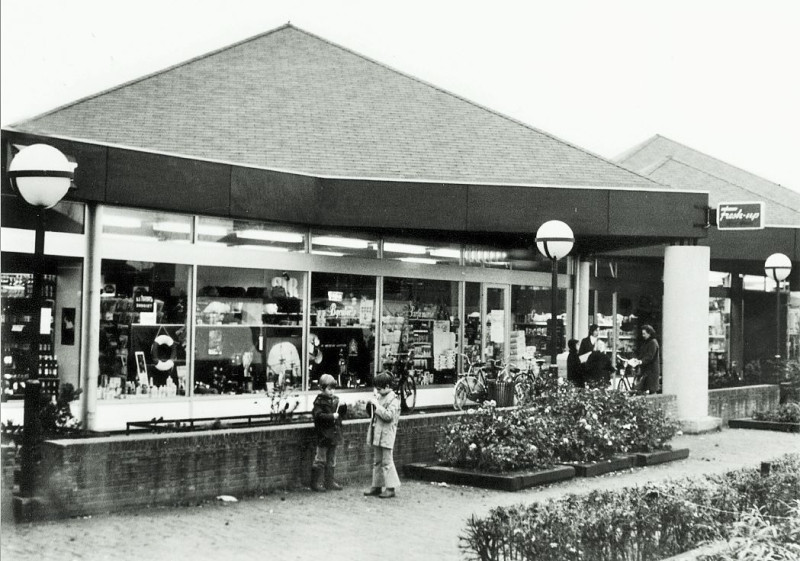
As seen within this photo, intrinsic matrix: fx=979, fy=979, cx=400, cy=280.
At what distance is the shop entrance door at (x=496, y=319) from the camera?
22.5 m

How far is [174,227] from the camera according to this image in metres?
16.5

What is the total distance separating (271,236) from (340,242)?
1.81 meters

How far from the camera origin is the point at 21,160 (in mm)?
9562

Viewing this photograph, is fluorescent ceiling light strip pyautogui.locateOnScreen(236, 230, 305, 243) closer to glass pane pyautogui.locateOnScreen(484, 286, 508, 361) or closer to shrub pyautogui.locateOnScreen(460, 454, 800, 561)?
glass pane pyautogui.locateOnScreen(484, 286, 508, 361)

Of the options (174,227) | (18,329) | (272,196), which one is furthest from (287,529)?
(272,196)

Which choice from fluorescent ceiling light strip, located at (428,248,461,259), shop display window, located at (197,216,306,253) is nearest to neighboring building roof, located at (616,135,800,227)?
fluorescent ceiling light strip, located at (428,248,461,259)

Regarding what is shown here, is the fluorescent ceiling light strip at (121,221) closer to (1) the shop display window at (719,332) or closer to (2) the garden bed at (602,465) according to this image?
(2) the garden bed at (602,465)

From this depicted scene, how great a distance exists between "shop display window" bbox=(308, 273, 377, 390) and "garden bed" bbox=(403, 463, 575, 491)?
20.5ft

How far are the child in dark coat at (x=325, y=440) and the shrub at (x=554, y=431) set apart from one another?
1846 millimetres

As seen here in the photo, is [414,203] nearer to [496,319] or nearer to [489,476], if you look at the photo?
[496,319]

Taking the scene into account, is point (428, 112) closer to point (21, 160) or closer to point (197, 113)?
point (197, 113)

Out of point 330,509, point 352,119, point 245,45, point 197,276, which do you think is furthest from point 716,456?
point 245,45

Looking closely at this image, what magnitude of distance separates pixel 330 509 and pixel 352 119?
13.1m

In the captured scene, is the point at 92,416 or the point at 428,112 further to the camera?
the point at 428,112
